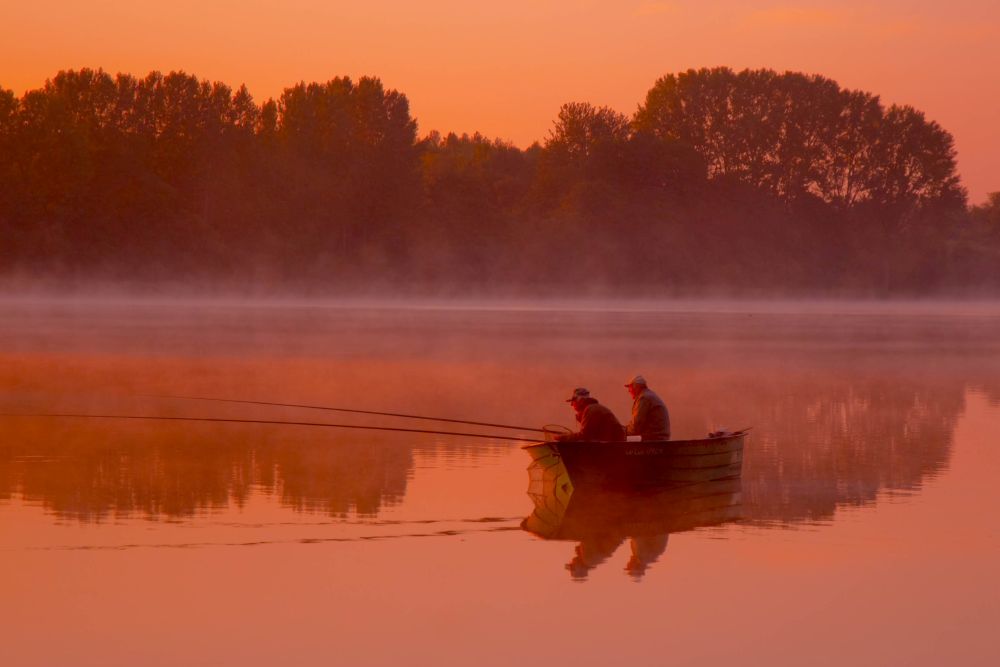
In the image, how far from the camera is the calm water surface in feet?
37.8

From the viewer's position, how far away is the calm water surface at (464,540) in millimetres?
11523

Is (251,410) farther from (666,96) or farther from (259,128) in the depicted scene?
(666,96)

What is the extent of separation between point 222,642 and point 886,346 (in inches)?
2136

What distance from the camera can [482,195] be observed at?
374ft

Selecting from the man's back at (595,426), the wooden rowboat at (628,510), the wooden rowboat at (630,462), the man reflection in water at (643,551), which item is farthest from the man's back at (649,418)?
the man reflection in water at (643,551)

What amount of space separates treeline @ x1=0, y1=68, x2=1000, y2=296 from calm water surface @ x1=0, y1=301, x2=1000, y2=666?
209ft

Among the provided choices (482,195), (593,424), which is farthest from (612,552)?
(482,195)

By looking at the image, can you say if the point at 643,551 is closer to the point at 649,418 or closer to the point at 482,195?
the point at 649,418

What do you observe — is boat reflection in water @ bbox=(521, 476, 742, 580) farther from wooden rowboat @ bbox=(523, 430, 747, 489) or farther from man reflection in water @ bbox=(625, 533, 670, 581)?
wooden rowboat @ bbox=(523, 430, 747, 489)

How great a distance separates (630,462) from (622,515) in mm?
938

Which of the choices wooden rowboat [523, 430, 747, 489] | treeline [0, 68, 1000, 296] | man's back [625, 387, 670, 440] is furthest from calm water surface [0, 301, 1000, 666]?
treeline [0, 68, 1000, 296]

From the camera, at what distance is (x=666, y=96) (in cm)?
12019

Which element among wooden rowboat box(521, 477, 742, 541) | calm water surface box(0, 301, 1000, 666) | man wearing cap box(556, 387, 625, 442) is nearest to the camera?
calm water surface box(0, 301, 1000, 666)

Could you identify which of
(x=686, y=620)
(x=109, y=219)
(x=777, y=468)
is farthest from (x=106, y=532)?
(x=109, y=219)
